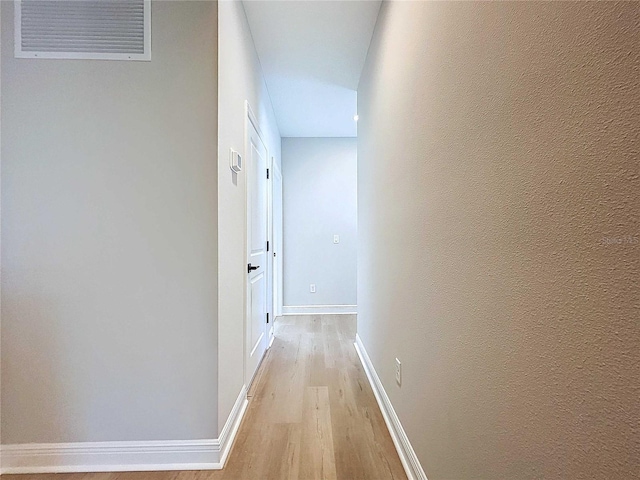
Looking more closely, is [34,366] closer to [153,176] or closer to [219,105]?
[153,176]

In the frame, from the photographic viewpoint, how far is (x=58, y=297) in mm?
1564

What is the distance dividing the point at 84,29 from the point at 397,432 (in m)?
2.34

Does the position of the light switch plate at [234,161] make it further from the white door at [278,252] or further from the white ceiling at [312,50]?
the white door at [278,252]

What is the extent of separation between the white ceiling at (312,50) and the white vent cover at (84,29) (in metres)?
0.84

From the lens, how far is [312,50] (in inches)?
106

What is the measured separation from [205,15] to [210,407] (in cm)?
175

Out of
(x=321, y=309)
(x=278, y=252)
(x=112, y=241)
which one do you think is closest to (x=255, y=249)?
(x=112, y=241)

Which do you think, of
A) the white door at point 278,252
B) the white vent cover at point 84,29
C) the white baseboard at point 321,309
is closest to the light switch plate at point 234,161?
the white vent cover at point 84,29

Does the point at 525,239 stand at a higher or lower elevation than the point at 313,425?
higher

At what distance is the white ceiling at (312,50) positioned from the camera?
2213 mm

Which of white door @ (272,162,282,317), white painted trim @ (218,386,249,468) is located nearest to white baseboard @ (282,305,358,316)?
white door @ (272,162,282,317)

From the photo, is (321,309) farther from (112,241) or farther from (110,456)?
(112,241)

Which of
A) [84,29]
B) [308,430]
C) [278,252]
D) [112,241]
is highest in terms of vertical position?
[84,29]

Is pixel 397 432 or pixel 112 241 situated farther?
pixel 397 432
